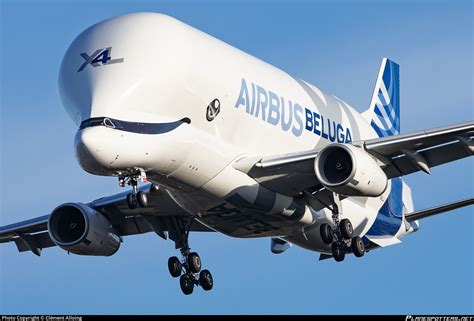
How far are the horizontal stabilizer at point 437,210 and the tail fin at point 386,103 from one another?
4.17 metres

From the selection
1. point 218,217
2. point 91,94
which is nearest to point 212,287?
point 218,217

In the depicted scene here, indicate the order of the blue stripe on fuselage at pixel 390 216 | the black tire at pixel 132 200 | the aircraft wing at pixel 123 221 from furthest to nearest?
the blue stripe on fuselage at pixel 390 216
the aircraft wing at pixel 123 221
the black tire at pixel 132 200

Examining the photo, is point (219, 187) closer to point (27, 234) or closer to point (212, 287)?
point (212, 287)

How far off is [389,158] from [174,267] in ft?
28.2

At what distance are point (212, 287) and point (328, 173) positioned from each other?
277 inches

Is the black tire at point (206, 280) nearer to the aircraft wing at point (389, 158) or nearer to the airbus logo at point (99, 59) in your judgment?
the aircraft wing at point (389, 158)

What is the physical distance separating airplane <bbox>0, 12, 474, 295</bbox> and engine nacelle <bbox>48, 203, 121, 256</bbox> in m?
0.04

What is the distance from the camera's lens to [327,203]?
47562 mm

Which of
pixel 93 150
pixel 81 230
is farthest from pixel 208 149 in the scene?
pixel 81 230

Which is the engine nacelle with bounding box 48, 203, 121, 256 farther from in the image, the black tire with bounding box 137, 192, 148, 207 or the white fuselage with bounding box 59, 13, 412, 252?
the black tire with bounding box 137, 192, 148, 207

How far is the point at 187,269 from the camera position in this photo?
49.1m

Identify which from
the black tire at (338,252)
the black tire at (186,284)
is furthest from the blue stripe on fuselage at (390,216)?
the black tire at (186,284)

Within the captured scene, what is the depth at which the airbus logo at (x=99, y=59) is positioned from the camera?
42.6 metres

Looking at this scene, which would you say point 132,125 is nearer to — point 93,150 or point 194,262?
point 93,150
